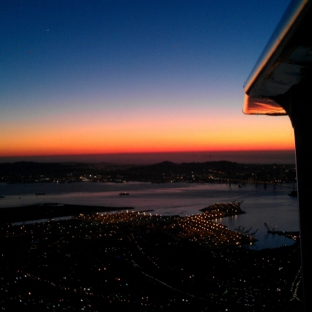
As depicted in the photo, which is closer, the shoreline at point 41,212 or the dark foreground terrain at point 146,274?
the dark foreground terrain at point 146,274

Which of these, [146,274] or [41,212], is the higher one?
[146,274]

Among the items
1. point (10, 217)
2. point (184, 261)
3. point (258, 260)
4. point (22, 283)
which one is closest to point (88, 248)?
point (184, 261)

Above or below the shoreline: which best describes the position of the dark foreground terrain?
above

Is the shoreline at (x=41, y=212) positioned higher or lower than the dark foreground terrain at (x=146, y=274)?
lower

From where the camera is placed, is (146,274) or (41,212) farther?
(41,212)

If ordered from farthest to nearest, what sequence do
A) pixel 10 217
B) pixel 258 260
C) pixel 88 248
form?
pixel 10 217, pixel 88 248, pixel 258 260

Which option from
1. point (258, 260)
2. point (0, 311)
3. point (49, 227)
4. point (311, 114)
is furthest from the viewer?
point (49, 227)

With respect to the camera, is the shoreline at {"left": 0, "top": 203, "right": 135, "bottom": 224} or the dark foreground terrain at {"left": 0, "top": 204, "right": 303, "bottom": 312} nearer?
the dark foreground terrain at {"left": 0, "top": 204, "right": 303, "bottom": 312}

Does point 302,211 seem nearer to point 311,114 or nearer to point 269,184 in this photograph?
point 311,114
